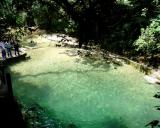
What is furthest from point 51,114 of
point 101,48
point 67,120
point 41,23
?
point 41,23

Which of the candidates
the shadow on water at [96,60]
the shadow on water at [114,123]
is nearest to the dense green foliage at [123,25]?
the shadow on water at [96,60]

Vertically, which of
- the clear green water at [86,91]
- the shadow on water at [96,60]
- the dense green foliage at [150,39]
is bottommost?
the clear green water at [86,91]

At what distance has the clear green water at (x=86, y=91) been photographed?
48.4 feet

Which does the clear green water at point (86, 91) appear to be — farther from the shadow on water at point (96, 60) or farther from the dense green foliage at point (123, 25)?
the dense green foliage at point (123, 25)

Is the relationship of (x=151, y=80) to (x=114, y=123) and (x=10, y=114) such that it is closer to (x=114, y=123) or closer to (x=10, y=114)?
(x=114, y=123)

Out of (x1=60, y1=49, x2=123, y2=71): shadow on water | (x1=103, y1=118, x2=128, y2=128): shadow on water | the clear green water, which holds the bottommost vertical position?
(x1=103, y1=118, x2=128, y2=128): shadow on water

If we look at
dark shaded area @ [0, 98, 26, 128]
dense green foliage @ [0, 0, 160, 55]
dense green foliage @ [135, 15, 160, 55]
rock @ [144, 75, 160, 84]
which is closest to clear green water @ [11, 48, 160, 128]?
rock @ [144, 75, 160, 84]

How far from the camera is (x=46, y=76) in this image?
19.6 metres

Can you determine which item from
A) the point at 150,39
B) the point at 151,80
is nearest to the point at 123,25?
the point at 150,39

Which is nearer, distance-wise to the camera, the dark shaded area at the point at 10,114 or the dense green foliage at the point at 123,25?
the dark shaded area at the point at 10,114

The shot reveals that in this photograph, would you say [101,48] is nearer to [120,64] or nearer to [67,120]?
[120,64]

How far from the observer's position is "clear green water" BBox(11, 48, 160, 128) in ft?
48.4

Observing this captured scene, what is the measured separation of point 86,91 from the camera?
1744 cm

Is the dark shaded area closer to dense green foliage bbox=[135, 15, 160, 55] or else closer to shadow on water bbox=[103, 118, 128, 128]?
shadow on water bbox=[103, 118, 128, 128]
